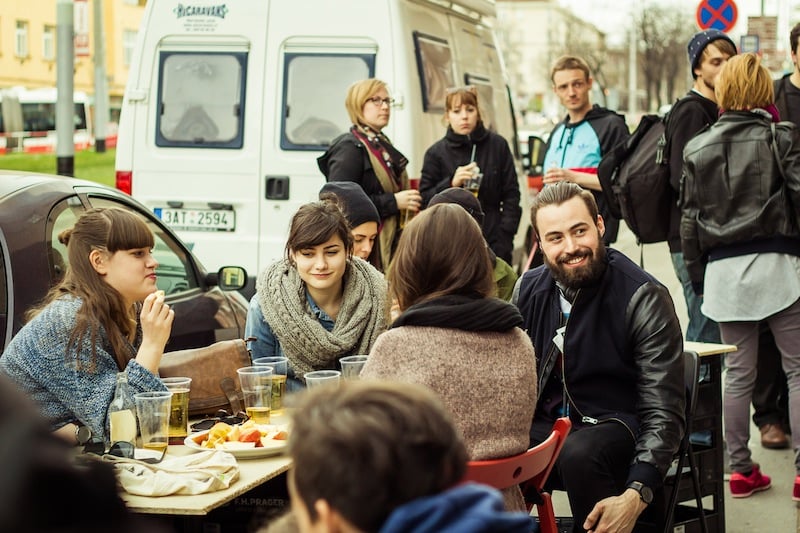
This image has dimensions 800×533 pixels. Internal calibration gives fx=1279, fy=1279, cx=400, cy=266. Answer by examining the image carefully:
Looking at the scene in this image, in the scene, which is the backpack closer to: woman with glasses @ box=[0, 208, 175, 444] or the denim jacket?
the denim jacket

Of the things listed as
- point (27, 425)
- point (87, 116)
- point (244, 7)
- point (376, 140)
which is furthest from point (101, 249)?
point (87, 116)

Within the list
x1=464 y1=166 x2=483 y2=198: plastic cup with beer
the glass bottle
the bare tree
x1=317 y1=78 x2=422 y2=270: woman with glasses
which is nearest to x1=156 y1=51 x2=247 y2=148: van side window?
x1=317 y1=78 x2=422 y2=270: woman with glasses

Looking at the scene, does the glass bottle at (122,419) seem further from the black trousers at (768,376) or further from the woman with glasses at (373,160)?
the black trousers at (768,376)

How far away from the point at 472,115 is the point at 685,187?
6.98 ft

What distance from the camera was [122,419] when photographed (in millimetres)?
3861

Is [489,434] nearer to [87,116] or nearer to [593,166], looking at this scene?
[593,166]

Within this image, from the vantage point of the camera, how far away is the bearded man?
439cm

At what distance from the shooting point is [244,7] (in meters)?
9.40

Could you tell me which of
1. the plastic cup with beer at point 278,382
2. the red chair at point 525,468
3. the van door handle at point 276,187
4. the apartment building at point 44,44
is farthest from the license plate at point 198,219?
the apartment building at point 44,44

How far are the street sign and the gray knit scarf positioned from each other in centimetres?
1289

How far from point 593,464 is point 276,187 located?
534 cm

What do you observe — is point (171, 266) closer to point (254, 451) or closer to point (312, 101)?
point (254, 451)

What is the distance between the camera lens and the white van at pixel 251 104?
9156 mm

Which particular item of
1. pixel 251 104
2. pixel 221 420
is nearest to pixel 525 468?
pixel 221 420
